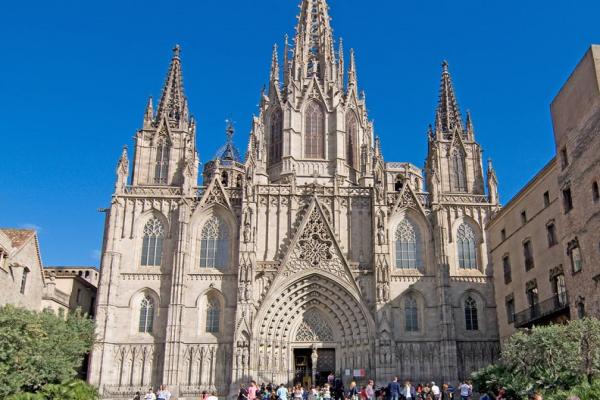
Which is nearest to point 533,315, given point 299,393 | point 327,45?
point 299,393

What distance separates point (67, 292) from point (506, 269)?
107 feet

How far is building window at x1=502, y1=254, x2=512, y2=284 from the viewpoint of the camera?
41.3m

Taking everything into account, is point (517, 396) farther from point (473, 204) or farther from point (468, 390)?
point (473, 204)

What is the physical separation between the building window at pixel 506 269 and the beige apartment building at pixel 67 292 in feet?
94.7

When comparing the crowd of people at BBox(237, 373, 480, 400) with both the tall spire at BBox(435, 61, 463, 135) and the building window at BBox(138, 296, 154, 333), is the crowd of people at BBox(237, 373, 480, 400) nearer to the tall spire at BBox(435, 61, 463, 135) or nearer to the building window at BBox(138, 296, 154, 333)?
the building window at BBox(138, 296, 154, 333)

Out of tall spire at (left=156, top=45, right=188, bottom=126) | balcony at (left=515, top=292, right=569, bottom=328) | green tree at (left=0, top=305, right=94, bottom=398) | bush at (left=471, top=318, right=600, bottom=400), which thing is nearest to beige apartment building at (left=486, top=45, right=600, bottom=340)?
balcony at (left=515, top=292, right=569, bottom=328)

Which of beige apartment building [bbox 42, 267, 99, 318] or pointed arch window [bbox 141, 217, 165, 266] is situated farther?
pointed arch window [bbox 141, 217, 165, 266]

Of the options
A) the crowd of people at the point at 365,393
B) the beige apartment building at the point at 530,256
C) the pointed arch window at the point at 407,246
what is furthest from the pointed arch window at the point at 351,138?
the crowd of people at the point at 365,393

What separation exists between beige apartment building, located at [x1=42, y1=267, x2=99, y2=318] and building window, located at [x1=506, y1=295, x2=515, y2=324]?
28736mm

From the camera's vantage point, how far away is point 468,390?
29719mm

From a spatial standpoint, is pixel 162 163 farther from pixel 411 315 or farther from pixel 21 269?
pixel 411 315

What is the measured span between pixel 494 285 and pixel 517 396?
20582 millimetres

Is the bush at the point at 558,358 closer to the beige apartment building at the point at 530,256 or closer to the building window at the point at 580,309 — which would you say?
the building window at the point at 580,309

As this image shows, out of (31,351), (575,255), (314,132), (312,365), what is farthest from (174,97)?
(575,255)
